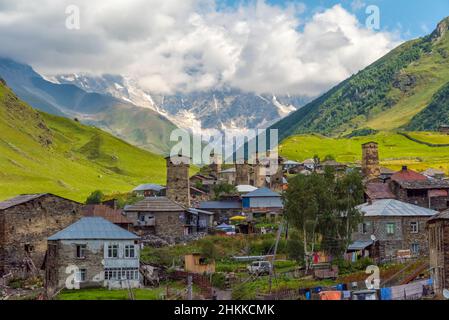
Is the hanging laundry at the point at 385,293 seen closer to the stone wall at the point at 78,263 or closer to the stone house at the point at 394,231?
the stone house at the point at 394,231

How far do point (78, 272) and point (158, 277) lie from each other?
25.6 ft

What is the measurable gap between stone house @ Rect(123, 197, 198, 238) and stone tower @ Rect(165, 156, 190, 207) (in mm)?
13986

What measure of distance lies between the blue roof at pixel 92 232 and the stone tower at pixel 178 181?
4260 cm

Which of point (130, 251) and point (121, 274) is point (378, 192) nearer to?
point (130, 251)

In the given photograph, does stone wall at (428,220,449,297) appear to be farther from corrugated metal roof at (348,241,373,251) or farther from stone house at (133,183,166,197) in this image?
stone house at (133,183,166,197)

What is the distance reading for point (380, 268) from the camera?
60.7 meters

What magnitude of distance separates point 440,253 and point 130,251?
2572 cm

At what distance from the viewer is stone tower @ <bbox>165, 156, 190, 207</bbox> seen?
105938 mm

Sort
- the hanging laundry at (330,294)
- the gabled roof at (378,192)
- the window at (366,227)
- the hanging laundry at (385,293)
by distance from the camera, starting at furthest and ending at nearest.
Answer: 1. the gabled roof at (378,192)
2. the window at (366,227)
3. the hanging laundry at (330,294)
4. the hanging laundry at (385,293)

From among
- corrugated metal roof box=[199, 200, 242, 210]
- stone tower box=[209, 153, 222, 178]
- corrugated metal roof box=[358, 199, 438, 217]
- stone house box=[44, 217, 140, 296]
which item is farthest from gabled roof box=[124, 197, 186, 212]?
stone tower box=[209, 153, 222, 178]

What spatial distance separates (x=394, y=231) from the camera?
226 feet

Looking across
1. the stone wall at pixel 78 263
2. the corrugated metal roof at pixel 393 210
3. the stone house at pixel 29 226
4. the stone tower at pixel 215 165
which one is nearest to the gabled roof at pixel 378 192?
the corrugated metal roof at pixel 393 210

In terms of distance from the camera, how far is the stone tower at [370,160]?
11781 cm

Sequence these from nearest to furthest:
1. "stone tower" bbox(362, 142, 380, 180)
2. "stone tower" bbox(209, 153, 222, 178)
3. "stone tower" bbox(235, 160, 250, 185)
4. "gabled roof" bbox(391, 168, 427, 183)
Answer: "gabled roof" bbox(391, 168, 427, 183)
"stone tower" bbox(362, 142, 380, 180)
"stone tower" bbox(235, 160, 250, 185)
"stone tower" bbox(209, 153, 222, 178)
